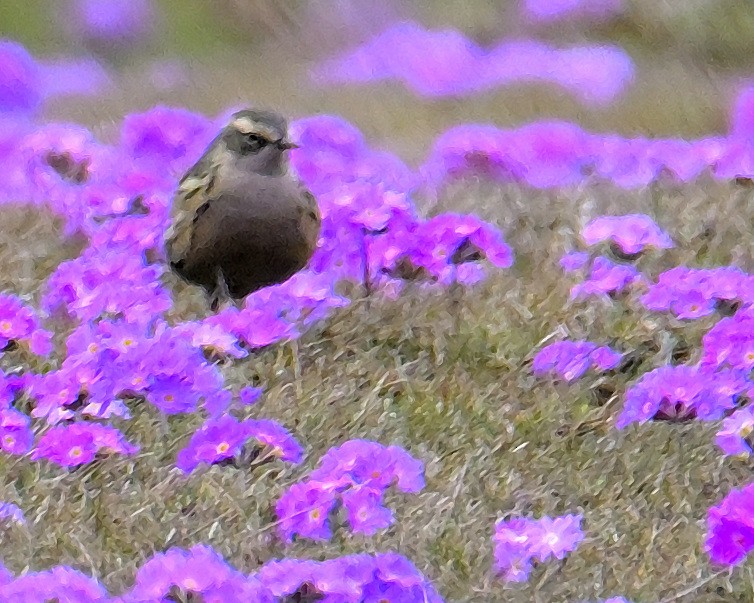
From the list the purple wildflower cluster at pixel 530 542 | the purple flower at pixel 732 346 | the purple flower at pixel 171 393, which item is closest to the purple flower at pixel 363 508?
the purple wildflower cluster at pixel 530 542

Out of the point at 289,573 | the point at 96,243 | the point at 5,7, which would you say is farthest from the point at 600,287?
the point at 5,7

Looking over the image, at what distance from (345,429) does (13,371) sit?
53 centimetres

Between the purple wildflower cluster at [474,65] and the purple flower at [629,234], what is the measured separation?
0.43 meters

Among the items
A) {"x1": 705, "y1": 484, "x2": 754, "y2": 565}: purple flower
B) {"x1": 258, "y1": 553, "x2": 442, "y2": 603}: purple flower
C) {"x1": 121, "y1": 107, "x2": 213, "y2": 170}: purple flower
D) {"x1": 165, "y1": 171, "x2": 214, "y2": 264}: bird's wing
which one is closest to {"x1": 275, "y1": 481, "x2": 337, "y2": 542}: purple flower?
{"x1": 258, "y1": 553, "x2": 442, "y2": 603}: purple flower

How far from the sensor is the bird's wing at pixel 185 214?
244cm

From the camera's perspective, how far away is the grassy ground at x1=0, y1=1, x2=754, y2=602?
5.31 feet

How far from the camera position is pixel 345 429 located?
195 centimetres

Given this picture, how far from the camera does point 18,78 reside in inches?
105

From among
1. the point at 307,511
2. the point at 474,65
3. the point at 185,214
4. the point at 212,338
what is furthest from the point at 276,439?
the point at 474,65

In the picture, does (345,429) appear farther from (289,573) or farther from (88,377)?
(289,573)

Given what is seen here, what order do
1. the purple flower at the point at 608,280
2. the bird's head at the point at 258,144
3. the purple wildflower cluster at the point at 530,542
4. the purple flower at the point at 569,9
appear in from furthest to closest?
the purple flower at the point at 569,9
the bird's head at the point at 258,144
the purple flower at the point at 608,280
the purple wildflower cluster at the point at 530,542

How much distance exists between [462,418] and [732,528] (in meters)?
A: 0.61

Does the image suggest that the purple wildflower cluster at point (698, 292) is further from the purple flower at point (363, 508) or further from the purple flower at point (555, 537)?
the purple flower at point (363, 508)

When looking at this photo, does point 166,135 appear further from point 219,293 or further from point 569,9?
point 569,9
